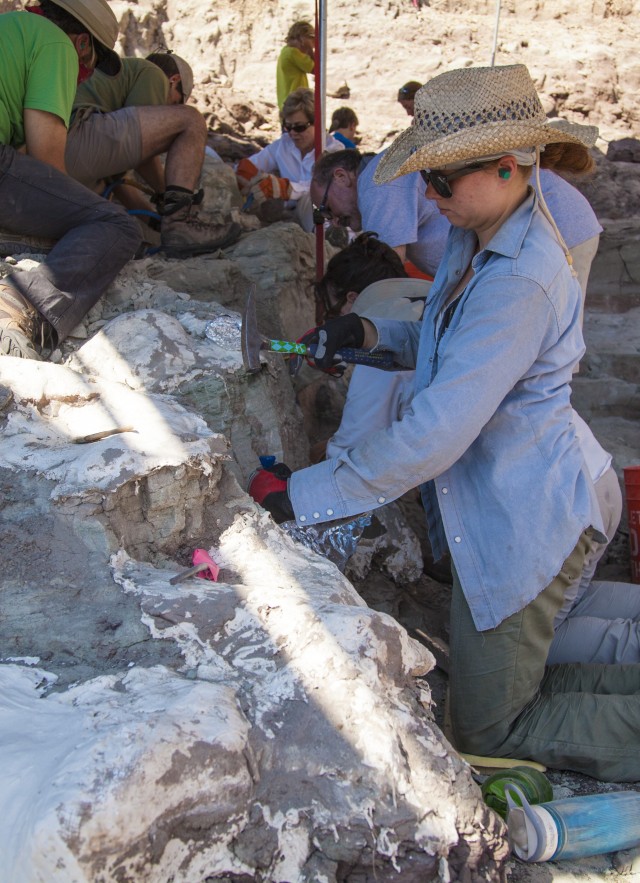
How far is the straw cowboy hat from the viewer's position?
6.35 ft

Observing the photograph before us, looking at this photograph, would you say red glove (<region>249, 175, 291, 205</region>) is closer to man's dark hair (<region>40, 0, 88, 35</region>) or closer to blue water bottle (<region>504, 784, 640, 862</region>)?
man's dark hair (<region>40, 0, 88, 35</region>)

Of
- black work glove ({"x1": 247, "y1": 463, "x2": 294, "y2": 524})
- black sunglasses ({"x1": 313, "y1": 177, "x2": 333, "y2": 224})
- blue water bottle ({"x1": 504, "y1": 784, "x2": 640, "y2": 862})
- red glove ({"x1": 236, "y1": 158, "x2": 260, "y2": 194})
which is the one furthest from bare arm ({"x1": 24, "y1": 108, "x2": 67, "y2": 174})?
red glove ({"x1": 236, "y1": 158, "x2": 260, "y2": 194})

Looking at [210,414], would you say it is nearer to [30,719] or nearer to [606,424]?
[30,719]

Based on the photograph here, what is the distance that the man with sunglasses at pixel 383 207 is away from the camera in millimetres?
3547

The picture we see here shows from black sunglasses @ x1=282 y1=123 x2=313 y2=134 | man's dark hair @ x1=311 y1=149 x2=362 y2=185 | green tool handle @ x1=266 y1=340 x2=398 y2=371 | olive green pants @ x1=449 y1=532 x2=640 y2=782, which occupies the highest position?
man's dark hair @ x1=311 y1=149 x2=362 y2=185

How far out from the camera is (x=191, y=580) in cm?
183

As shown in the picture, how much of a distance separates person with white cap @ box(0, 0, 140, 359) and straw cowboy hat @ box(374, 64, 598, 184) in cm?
147

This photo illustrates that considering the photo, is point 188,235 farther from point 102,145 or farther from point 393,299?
point 393,299

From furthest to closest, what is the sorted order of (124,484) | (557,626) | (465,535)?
(557,626)
(465,535)
(124,484)

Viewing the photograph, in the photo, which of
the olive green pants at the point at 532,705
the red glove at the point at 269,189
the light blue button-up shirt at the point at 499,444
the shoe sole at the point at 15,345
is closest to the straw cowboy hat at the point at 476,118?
the light blue button-up shirt at the point at 499,444

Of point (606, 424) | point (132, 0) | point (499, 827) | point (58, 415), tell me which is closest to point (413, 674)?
point (499, 827)

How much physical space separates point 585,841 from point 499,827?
1.25 feet

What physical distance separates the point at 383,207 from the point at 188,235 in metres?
1.06

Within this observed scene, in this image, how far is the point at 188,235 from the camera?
4.08m
